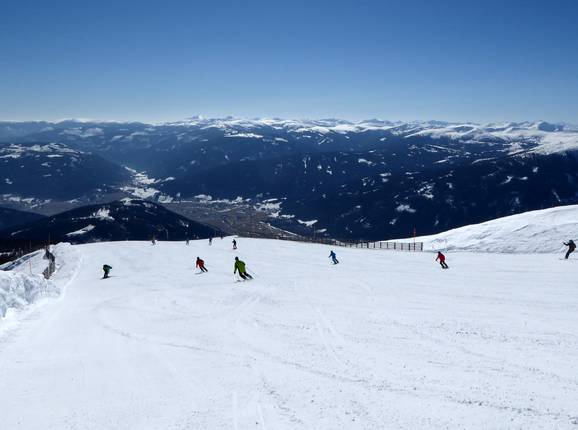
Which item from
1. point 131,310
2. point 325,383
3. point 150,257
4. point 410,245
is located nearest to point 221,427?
point 325,383

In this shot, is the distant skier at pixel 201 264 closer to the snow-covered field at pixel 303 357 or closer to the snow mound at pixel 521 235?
the snow-covered field at pixel 303 357

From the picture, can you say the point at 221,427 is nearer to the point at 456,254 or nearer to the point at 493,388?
the point at 493,388

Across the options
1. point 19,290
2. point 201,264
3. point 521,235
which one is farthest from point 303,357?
point 521,235

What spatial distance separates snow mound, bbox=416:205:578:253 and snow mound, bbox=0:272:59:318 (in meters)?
35.1

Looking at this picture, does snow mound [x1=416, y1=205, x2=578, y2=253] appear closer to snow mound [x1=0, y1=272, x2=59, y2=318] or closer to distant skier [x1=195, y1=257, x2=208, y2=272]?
distant skier [x1=195, y1=257, x2=208, y2=272]

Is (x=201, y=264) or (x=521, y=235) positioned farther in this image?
(x=521, y=235)

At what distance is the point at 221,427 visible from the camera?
845 centimetres

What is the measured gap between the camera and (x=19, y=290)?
19.8 metres

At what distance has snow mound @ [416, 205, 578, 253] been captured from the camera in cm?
3769

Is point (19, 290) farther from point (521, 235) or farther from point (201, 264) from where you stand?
point (521, 235)

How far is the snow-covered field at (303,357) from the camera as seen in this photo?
8.86 m

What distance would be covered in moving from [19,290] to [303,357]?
49.0 ft

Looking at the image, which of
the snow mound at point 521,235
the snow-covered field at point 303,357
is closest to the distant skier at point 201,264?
A: the snow-covered field at point 303,357

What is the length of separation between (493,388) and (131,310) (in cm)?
1594
